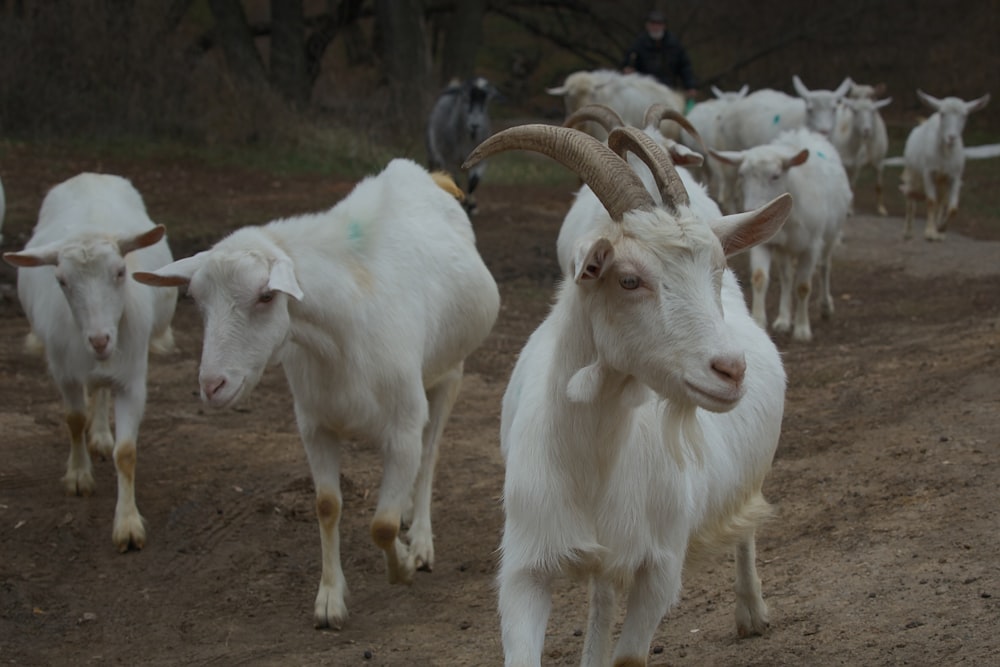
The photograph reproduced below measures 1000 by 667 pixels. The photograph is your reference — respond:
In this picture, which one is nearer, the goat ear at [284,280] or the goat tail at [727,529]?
the goat tail at [727,529]

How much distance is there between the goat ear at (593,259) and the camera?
3.36 metres

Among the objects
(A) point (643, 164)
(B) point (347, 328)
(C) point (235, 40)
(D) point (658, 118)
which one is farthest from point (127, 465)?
(C) point (235, 40)

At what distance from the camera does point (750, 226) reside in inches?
147

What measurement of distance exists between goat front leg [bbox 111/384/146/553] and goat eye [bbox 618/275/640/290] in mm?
3632

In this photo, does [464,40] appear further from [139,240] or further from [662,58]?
[139,240]

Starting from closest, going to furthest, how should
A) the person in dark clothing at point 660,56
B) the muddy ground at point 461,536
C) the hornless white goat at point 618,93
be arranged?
the muddy ground at point 461,536
the hornless white goat at point 618,93
the person in dark clothing at point 660,56

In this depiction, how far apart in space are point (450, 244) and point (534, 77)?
73.0 ft

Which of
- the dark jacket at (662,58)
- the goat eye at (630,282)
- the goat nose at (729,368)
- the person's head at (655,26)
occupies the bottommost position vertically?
the dark jacket at (662,58)

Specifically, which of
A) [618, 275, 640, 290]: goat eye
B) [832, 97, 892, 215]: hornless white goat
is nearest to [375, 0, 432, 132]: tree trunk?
[832, 97, 892, 215]: hornless white goat

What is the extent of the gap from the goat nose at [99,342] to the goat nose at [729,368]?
147 inches

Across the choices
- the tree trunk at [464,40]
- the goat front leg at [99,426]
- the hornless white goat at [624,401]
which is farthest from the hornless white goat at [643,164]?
the tree trunk at [464,40]

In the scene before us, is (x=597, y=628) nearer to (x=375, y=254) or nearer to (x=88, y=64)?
(x=375, y=254)

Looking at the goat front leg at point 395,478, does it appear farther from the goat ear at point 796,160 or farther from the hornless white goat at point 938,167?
the hornless white goat at point 938,167

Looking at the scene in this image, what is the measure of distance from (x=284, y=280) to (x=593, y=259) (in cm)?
176
